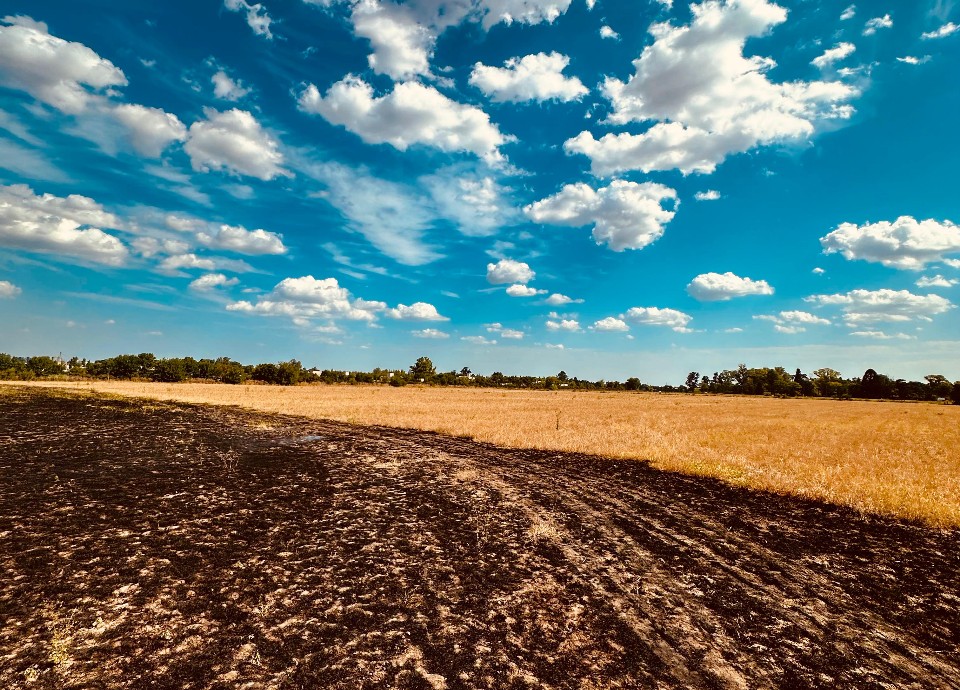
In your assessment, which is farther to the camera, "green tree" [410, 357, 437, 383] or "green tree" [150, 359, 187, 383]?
"green tree" [410, 357, 437, 383]

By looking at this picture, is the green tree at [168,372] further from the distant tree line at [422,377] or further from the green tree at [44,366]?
the green tree at [44,366]

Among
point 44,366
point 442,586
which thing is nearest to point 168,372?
point 44,366

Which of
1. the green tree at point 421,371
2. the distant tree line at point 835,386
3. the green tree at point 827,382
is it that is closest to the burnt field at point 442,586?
the green tree at point 421,371

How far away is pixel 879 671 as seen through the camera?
392cm

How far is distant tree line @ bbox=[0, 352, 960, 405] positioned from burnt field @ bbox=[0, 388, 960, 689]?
9264 cm

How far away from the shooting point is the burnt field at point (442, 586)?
354 centimetres

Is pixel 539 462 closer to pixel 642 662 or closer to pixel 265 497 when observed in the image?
pixel 265 497

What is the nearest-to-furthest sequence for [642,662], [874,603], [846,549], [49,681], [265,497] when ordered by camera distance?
[49,681] < [642,662] < [874,603] < [846,549] < [265,497]

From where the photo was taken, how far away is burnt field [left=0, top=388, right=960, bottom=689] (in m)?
3.54

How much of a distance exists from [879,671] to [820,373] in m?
218

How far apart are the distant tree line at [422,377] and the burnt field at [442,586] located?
3647 inches

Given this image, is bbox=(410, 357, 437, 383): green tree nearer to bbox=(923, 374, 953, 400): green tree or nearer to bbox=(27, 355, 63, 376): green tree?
bbox=(27, 355, 63, 376): green tree

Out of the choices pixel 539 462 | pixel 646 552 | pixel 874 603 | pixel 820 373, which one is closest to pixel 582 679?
pixel 646 552

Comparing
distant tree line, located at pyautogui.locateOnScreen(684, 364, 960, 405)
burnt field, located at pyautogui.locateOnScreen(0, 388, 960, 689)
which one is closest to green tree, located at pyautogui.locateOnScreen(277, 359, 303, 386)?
burnt field, located at pyautogui.locateOnScreen(0, 388, 960, 689)
